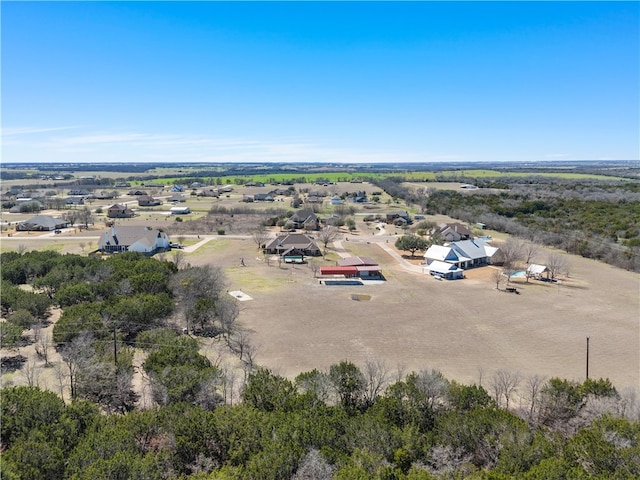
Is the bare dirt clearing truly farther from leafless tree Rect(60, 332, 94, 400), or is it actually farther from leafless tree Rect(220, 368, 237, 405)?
leafless tree Rect(60, 332, 94, 400)

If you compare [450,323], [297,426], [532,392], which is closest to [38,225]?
[450,323]

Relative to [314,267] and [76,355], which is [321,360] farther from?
[314,267]

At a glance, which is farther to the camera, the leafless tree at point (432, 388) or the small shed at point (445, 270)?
the small shed at point (445, 270)

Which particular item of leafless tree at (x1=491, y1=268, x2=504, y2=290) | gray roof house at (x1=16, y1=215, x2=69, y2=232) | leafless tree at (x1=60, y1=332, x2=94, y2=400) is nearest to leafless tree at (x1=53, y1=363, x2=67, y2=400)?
leafless tree at (x1=60, y1=332, x2=94, y2=400)

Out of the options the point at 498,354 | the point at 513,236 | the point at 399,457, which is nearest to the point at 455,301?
the point at 498,354

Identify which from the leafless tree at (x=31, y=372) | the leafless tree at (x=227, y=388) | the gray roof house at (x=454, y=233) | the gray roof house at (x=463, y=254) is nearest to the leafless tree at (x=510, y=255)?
the gray roof house at (x=463, y=254)

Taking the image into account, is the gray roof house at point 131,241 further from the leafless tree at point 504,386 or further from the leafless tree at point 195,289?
the leafless tree at point 504,386

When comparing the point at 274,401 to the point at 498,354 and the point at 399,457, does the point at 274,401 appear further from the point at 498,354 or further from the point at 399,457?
the point at 498,354
